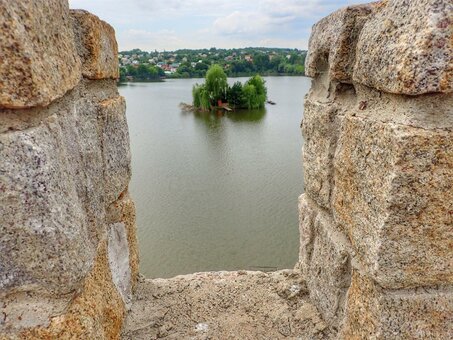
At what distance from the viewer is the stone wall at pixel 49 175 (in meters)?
0.65

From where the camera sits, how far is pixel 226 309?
4.72ft

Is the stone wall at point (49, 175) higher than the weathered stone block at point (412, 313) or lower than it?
higher

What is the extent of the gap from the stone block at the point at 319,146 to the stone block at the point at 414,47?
320 mm

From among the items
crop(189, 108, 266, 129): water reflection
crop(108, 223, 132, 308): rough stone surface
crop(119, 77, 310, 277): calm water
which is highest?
crop(108, 223, 132, 308): rough stone surface

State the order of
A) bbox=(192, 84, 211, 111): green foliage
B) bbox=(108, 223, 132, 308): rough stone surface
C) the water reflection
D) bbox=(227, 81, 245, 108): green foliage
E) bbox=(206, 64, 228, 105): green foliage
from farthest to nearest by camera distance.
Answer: bbox=(227, 81, 245, 108): green foliage < bbox=(206, 64, 228, 105): green foliage < bbox=(192, 84, 211, 111): green foliage < the water reflection < bbox=(108, 223, 132, 308): rough stone surface

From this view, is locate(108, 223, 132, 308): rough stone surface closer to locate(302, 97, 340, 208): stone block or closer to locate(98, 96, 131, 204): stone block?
locate(98, 96, 131, 204): stone block

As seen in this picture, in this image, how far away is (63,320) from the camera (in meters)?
Result: 0.77

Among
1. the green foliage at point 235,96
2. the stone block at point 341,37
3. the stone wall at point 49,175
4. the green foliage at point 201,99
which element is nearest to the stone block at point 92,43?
the stone wall at point 49,175

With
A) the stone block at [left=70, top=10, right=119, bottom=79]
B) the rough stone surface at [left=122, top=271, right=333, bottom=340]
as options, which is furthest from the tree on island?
the stone block at [left=70, top=10, right=119, bottom=79]

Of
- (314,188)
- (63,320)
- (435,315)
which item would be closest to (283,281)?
(314,188)

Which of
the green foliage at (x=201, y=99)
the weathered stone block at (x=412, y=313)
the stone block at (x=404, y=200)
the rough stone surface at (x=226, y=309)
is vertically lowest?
the green foliage at (x=201, y=99)

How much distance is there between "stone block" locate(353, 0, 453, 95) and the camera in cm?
67

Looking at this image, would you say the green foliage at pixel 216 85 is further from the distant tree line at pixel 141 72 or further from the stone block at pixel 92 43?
the distant tree line at pixel 141 72

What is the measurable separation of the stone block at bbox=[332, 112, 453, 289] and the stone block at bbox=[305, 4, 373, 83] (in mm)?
202
